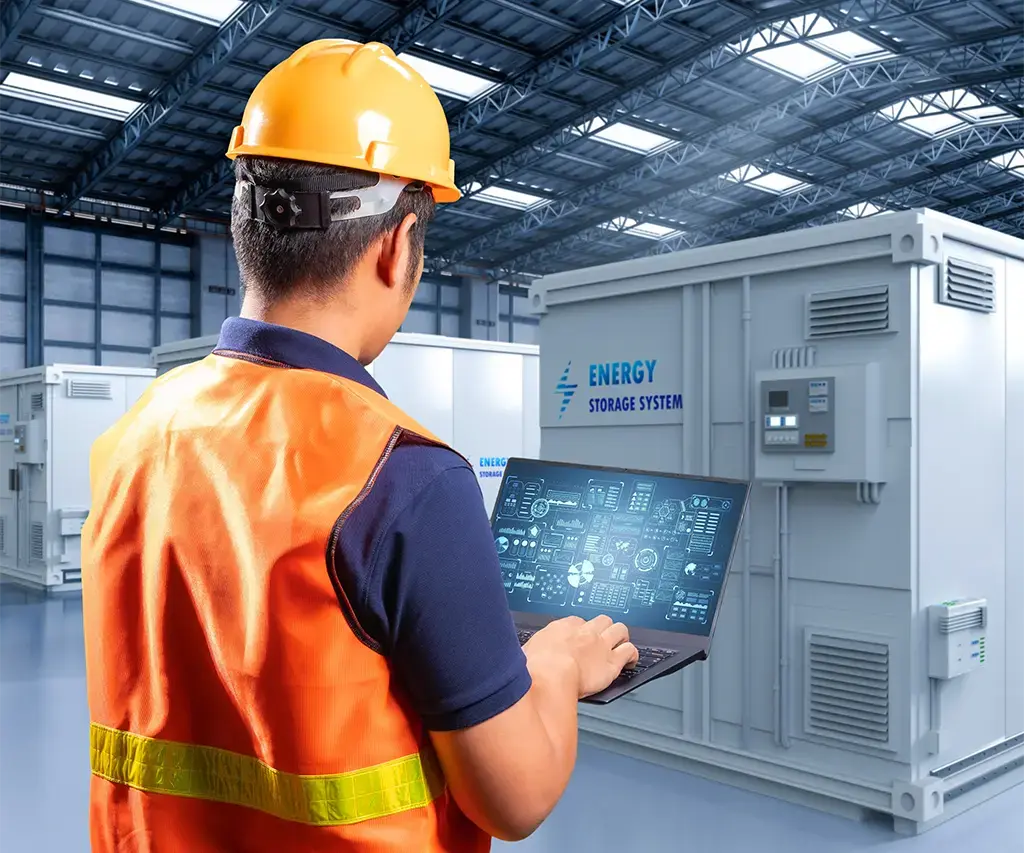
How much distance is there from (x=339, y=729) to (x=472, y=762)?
0.16 m

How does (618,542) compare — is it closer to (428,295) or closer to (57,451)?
(57,451)

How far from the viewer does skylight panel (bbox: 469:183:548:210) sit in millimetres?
19122

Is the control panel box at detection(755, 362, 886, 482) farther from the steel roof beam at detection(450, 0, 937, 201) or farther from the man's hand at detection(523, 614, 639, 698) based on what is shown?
the steel roof beam at detection(450, 0, 937, 201)

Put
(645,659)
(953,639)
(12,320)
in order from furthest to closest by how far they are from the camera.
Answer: (12,320) < (953,639) < (645,659)

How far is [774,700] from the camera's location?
4.55 m

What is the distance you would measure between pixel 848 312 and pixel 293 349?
11.8 ft

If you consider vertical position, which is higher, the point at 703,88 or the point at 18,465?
the point at 703,88

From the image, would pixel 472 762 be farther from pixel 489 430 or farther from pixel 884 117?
pixel 884 117

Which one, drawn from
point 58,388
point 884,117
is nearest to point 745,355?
point 58,388

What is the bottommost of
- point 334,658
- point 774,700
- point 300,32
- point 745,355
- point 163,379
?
Answer: point 774,700

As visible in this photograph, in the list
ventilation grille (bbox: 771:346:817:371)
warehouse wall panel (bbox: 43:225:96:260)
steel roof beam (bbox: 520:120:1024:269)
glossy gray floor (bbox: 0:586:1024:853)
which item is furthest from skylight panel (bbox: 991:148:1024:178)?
warehouse wall panel (bbox: 43:225:96:260)

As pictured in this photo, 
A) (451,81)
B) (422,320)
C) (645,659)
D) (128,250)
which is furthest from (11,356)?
(645,659)

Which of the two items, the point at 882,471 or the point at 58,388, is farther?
the point at 58,388

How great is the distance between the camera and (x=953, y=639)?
410cm
